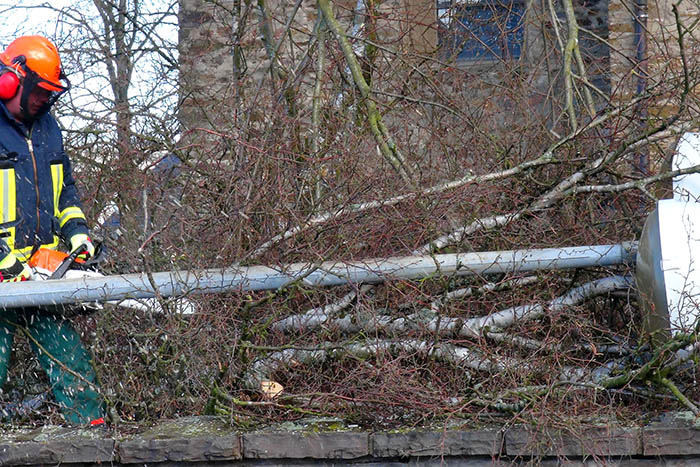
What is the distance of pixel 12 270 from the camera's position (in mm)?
3604

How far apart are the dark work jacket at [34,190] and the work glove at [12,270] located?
0.24ft

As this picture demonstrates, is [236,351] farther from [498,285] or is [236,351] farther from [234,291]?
[498,285]

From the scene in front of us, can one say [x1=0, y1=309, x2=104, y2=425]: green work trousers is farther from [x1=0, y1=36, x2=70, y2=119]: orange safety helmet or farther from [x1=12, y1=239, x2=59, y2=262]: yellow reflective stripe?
[x1=0, y1=36, x2=70, y2=119]: orange safety helmet

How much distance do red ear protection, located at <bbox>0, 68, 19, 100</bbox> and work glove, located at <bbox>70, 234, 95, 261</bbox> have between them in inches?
27.2

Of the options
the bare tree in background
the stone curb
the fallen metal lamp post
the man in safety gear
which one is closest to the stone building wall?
the bare tree in background

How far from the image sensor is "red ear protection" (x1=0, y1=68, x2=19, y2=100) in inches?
149

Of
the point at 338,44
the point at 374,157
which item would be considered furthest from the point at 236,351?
the point at 338,44

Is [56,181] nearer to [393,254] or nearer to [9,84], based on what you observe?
[9,84]

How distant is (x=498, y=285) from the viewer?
375cm

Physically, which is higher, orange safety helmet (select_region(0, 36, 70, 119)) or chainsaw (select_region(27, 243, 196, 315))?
orange safety helmet (select_region(0, 36, 70, 119))

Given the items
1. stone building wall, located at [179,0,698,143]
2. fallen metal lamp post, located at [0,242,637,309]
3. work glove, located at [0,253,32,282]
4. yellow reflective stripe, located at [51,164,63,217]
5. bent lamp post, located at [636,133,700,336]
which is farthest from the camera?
stone building wall, located at [179,0,698,143]

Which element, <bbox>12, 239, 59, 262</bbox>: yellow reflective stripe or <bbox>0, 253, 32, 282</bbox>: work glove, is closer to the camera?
<bbox>0, 253, 32, 282</bbox>: work glove

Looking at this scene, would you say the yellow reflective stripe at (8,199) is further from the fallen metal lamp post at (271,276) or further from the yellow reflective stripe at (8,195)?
the fallen metal lamp post at (271,276)

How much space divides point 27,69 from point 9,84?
10 cm
